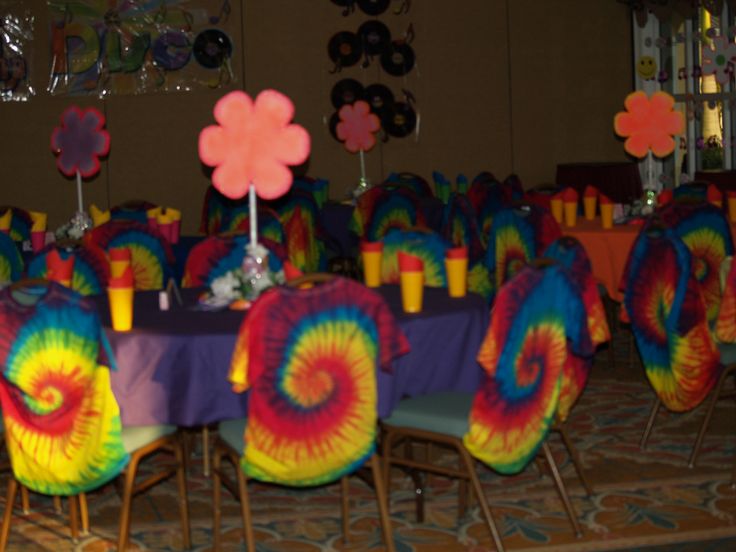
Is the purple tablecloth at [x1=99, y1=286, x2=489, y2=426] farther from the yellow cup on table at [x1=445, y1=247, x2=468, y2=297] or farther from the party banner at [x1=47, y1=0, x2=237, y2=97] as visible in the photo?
the party banner at [x1=47, y1=0, x2=237, y2=97]

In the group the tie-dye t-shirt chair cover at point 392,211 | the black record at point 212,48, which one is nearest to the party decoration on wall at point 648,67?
the black record at point 212,48

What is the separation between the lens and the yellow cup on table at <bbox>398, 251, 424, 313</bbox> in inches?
174

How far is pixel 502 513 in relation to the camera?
476cm

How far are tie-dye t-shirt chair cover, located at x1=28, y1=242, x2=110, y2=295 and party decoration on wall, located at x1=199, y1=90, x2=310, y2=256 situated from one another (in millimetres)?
Answer: 1050

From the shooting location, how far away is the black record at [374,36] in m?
11.6

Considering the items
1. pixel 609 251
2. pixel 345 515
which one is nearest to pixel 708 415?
pixel 345 515

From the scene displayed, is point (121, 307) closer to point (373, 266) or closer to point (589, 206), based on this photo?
point (373, 266)

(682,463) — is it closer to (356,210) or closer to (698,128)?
(356,210)

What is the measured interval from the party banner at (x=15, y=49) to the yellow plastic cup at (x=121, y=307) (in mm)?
7046

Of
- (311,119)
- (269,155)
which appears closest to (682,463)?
(269,155)

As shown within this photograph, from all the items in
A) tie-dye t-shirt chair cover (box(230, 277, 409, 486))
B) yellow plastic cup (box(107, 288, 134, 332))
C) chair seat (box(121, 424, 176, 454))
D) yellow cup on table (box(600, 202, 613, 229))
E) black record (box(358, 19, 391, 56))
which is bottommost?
chair seat (box(121, 424, 176, 454))

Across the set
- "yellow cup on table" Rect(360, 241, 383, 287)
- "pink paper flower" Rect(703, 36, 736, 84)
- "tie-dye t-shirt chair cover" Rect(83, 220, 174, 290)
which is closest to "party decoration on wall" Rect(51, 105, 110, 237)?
"tie-dye t-shirt chair cover" Rect(83, 220, 174, 290)

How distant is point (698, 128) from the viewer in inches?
476

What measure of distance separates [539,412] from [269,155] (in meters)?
1.18
